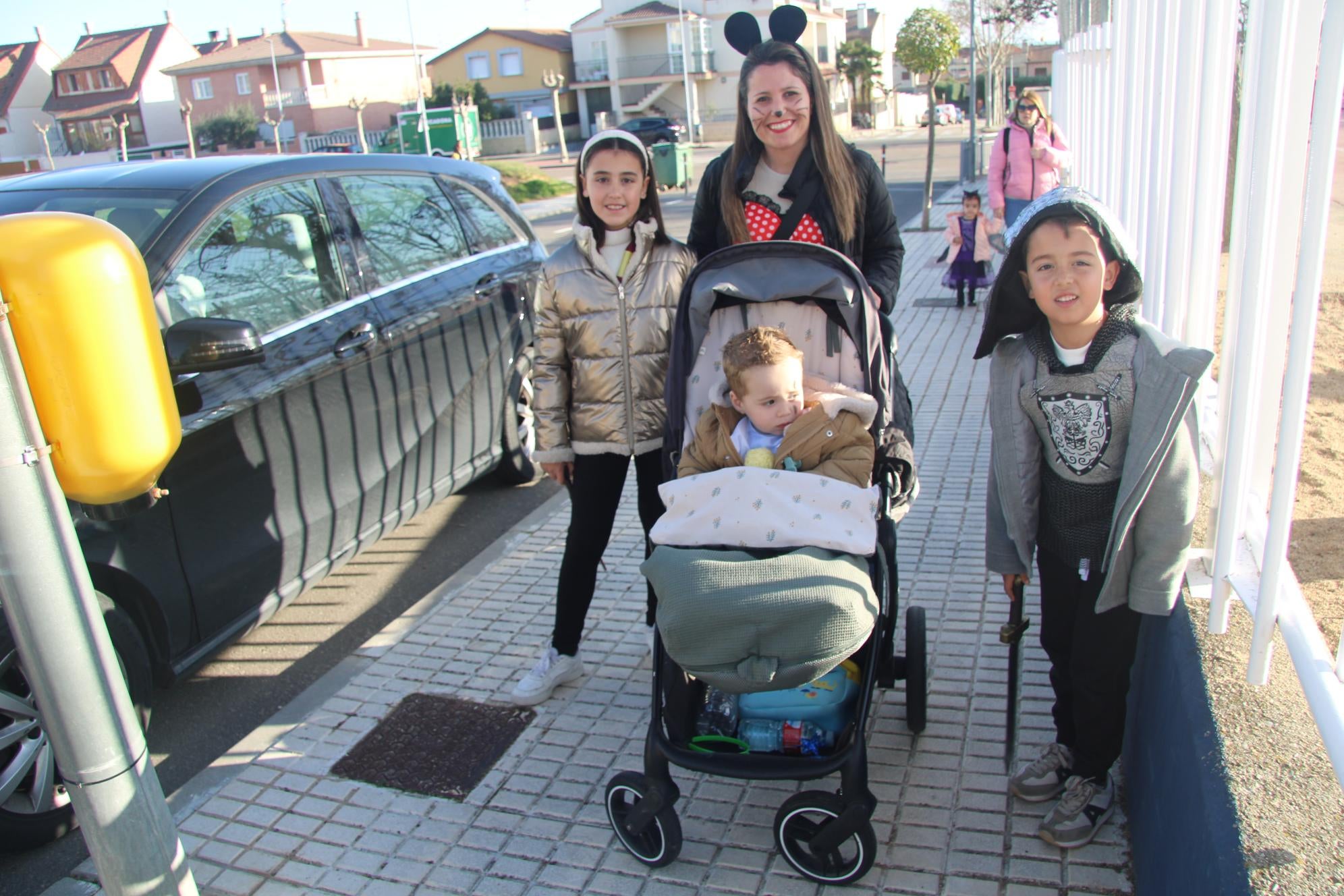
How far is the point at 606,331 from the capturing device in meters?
3.57

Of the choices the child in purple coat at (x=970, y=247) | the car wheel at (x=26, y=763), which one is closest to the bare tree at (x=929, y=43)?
the child in purple coat at (x=970, y=247)

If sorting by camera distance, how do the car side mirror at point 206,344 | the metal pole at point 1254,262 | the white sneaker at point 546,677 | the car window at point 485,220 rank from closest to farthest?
the metal pole at point 1254,262 → the car side mirror at point 206,344 → the white sneaker at point 546,677 → the car window at point 485,220

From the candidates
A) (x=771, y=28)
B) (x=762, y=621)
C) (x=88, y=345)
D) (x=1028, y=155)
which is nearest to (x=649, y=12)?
(x=1028, y=155)

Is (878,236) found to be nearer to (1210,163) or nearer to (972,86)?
(1210,163)

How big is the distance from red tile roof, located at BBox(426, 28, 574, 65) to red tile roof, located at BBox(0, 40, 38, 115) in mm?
30469

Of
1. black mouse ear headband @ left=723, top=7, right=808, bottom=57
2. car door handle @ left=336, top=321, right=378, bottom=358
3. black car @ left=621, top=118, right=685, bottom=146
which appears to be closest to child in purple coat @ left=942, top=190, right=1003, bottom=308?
black mouse ear headband @ left=723, top=7, right=808, bottom=57

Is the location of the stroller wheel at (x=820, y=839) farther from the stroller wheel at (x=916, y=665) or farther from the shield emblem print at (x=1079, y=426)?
the shield emblem print at (x=1079, y=426)

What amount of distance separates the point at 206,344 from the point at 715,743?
79.6 inches

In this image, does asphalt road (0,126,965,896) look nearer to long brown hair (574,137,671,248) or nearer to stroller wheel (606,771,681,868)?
stroller wheel (606,771,681,868)

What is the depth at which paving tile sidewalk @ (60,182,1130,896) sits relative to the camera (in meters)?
2.89

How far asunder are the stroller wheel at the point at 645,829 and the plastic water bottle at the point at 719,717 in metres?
0.21

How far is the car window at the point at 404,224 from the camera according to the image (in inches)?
192

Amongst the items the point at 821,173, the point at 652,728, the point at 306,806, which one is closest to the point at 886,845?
the point at 652,728

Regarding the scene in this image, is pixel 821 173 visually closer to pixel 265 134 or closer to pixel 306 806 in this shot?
pixel 306 806
